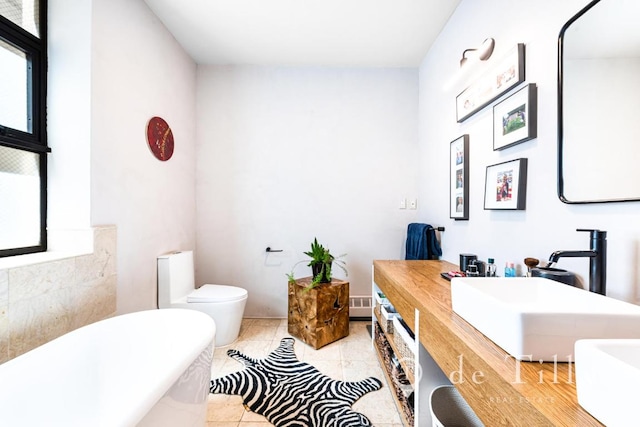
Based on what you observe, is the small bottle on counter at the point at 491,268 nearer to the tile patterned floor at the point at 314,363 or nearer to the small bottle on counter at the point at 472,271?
the small bottle on counter at the point at 472,271

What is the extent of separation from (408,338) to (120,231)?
1844 millimetres

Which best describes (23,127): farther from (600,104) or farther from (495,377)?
(600,104)

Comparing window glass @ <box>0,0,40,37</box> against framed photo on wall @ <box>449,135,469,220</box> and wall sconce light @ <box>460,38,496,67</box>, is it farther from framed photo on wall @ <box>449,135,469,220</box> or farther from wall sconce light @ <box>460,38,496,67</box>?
framed photo on wall @ <box>449,135,469,220</box>

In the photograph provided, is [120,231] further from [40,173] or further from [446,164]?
[446,164]

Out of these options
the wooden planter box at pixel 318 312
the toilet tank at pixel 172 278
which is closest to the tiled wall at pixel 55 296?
the toilet tank at pixel 172 278

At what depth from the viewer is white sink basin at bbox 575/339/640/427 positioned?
414 millimetres

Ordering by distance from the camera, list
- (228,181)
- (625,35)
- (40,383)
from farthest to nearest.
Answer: (228,181), (40,383), (625,35)

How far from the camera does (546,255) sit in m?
1.21

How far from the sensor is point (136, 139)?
1961 mm

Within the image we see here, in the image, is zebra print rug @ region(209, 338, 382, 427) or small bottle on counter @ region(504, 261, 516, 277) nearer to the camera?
small bottle on counter @ region(504, 261, 516, 277)

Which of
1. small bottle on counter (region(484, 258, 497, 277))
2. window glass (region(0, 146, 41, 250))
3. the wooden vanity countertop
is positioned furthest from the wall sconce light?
window glass (region(0, 146, 41, 250))

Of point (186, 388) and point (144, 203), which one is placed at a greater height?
point (144, 203)

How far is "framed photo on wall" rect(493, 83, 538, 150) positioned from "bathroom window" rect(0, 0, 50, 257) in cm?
248

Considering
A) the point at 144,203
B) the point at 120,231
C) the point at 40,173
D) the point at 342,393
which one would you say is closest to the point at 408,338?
the point at 342,393
